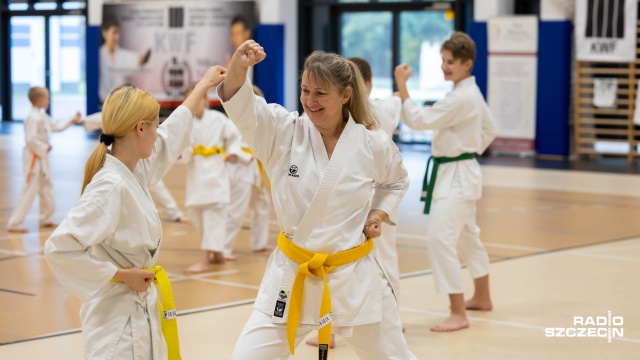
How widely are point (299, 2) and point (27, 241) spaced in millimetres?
12694

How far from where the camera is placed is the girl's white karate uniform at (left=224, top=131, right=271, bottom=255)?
8453 millimetres

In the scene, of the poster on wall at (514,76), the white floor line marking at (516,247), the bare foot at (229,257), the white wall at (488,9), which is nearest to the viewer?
the bare foot at (229,257)

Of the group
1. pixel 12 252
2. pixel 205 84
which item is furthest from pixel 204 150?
pixel 205 84

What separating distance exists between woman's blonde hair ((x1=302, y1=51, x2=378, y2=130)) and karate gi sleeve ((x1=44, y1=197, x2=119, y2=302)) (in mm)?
906

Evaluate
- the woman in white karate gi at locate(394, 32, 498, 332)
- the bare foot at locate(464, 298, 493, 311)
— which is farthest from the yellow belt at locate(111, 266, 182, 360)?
the bare foot at locate(464, 298, 493, 311)

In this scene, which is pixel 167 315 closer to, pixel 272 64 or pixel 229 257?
pixel 229 257

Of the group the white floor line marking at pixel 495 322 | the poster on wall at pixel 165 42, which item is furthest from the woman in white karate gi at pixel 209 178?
the poster on wall at pixel 165 42

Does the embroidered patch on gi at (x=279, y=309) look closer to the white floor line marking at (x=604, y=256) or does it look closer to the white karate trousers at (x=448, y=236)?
the white karate trousers at (x=448, y=236)

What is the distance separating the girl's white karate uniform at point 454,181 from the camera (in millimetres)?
5859

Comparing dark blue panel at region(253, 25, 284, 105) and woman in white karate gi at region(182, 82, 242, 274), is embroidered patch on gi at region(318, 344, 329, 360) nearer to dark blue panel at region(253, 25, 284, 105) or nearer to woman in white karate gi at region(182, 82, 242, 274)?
woman in white karate gi at region(182, 82, 242, 274)

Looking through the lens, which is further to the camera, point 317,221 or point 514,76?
point 514,76

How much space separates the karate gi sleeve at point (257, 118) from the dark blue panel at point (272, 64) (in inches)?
646

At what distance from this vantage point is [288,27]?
20.3 meters

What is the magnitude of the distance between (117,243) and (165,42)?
18.7m
